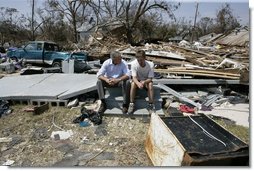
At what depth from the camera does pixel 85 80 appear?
7156mm

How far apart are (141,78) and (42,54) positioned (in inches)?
356

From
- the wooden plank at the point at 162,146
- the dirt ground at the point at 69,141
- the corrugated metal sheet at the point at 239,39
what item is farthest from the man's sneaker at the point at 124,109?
the corrugated metal sheet at the point at 239,39

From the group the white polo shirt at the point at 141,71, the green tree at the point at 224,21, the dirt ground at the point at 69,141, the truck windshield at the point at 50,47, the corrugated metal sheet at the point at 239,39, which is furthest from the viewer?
the green tree at the point at 224,21

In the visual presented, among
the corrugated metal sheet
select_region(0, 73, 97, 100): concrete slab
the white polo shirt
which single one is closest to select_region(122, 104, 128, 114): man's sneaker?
the white polo shirt

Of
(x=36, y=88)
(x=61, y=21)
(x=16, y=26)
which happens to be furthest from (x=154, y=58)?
(x=16, y=26)

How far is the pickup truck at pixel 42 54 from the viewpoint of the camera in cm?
1315

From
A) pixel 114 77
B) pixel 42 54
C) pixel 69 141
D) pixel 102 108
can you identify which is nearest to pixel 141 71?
pixel 114 77

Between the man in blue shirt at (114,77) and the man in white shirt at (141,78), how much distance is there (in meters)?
0.12

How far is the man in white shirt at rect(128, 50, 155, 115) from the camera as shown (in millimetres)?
5414

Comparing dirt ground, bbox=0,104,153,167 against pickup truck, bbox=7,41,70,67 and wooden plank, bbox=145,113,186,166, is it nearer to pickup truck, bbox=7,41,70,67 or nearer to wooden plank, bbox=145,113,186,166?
wooden plank, bbox=145,113,186,166

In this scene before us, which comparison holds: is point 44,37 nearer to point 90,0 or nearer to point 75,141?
point 90,0

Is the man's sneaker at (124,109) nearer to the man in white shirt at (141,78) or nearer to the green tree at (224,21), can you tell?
the man in white shirt at (141,78)

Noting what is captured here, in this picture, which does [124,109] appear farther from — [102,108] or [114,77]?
[114,77]

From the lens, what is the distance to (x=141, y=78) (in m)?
5.63
